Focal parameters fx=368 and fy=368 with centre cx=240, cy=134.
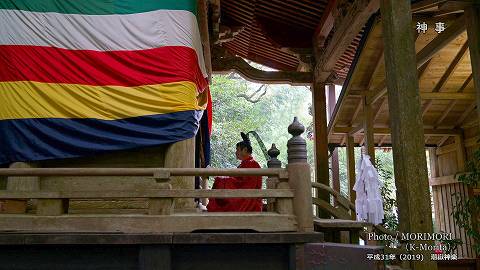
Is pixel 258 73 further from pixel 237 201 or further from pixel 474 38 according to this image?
pixel 474 38

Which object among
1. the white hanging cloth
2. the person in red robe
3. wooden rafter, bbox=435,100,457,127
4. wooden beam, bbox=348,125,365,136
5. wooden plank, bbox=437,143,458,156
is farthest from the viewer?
wooden plank, bbox=437,143,458,156

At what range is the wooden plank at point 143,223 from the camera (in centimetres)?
319

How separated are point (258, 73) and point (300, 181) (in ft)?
20.4

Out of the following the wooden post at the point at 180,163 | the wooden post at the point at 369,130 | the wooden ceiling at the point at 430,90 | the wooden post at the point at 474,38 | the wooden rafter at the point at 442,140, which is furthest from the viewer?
the wooden rafter at the point at 442,140

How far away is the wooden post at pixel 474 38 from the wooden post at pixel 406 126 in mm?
1300

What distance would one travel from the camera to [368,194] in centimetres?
712

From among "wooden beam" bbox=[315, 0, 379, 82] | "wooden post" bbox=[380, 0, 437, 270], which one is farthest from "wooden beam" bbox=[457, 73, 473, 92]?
"wooden post" bbox=[380, 0, 437, 270]

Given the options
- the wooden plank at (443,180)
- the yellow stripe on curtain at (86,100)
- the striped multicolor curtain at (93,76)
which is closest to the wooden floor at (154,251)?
the striped multicolor curtain at (93,76)

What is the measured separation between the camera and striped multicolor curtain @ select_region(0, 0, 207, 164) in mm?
4012

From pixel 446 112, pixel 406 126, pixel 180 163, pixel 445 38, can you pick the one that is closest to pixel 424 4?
pixel 445 38

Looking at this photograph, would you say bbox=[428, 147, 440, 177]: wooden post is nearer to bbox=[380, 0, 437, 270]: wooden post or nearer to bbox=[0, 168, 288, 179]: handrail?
bbox=[380, 0, 437, 270]: wooden post

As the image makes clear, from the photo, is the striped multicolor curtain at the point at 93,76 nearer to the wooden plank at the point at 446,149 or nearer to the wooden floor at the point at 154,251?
the wooden floor at the point at 154,251

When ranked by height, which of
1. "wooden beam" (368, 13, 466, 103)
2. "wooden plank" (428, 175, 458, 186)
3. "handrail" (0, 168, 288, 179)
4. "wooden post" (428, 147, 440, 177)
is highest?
"wooden beam" (368, 13, 466, 103)

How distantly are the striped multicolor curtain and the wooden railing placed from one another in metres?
0.80
